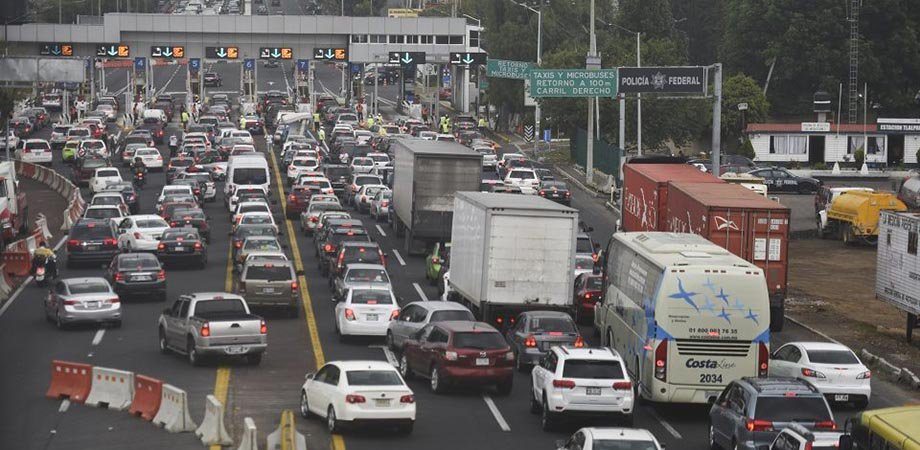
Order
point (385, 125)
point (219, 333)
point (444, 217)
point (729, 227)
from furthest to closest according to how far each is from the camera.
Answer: point (385, 125) < point (444, 217) < point (729, 227) < point (219, 333)

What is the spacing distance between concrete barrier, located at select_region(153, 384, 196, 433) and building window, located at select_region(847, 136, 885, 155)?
75.6m

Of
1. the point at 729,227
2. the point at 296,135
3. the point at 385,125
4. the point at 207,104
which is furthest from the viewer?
the point at 207,104

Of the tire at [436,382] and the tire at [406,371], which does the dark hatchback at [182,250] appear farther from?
the tire at [436,382]

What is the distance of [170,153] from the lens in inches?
3777

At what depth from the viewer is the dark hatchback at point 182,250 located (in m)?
52.7

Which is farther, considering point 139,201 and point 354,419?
point 139,201

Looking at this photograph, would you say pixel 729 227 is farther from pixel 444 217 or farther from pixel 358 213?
pixel 358 213

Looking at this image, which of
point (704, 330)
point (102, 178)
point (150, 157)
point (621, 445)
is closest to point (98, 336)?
point (704, 330)

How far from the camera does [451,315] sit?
119 ft

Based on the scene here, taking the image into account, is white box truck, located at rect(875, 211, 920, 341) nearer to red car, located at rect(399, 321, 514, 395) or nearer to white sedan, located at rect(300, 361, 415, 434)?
red car, located at rect(399, 321, 514, 395)

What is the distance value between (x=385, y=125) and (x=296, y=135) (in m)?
14.7

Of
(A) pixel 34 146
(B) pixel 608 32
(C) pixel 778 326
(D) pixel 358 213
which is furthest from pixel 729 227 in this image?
(B) pixel 608 32

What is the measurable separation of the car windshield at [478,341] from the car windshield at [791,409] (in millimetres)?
7320

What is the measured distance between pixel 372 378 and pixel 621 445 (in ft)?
19.9
